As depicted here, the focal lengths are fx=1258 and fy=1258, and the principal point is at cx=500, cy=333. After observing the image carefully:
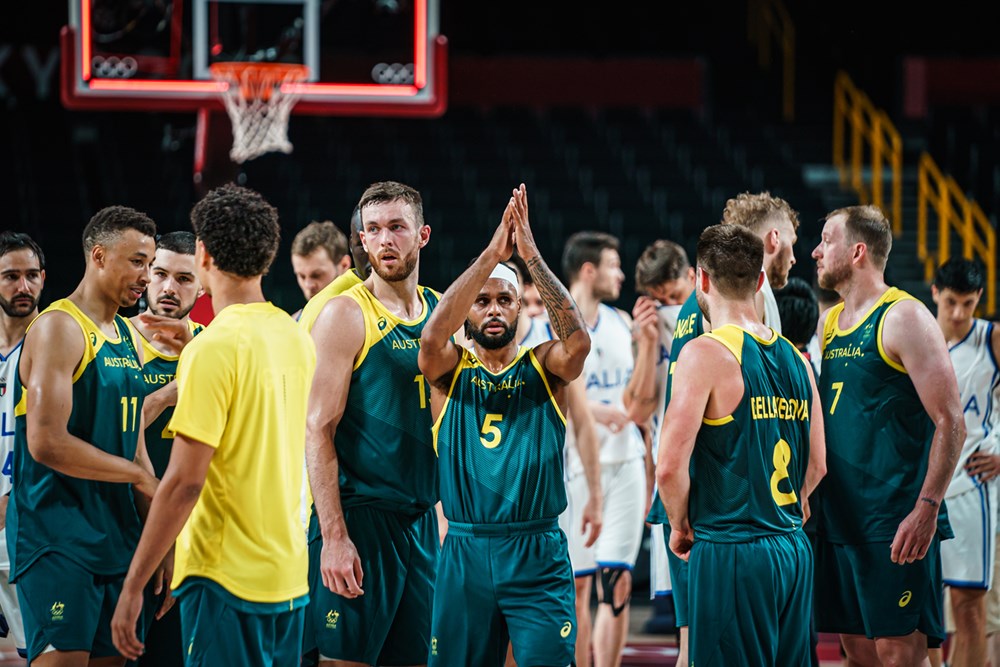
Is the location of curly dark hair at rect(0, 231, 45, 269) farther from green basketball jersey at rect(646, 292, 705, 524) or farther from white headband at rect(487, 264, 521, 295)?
green basketball jersey at rect(646, 292, 705, 524)

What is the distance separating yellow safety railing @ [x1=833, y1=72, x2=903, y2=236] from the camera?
16.8 m

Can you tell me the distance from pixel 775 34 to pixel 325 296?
17.9 meters

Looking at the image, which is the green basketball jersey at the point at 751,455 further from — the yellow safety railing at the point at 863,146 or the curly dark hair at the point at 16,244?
the yellow safety railing at the point at 863,146

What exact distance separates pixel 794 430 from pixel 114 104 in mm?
6789

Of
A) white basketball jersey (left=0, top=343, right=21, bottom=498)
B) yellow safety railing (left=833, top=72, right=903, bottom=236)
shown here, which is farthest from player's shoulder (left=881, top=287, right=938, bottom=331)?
yellow safety railing (left=833, top=72, right=903, bottom=236)

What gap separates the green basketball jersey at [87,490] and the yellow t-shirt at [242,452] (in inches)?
30.9

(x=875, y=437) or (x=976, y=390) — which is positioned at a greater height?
(x=976, y=390)

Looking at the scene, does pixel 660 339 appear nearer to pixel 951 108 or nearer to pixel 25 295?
pixel 25 295

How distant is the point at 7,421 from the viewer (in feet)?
19.8

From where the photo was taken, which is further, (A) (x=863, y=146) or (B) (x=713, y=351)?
(A) (x=863, y=146)

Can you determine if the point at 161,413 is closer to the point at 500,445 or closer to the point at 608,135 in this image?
the point at 500,445

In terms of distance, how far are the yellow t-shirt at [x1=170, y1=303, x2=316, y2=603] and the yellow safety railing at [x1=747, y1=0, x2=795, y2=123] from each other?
711 inches

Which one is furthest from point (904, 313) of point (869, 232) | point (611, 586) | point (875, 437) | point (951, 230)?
point (951, 230)

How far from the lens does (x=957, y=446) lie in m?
5.23
